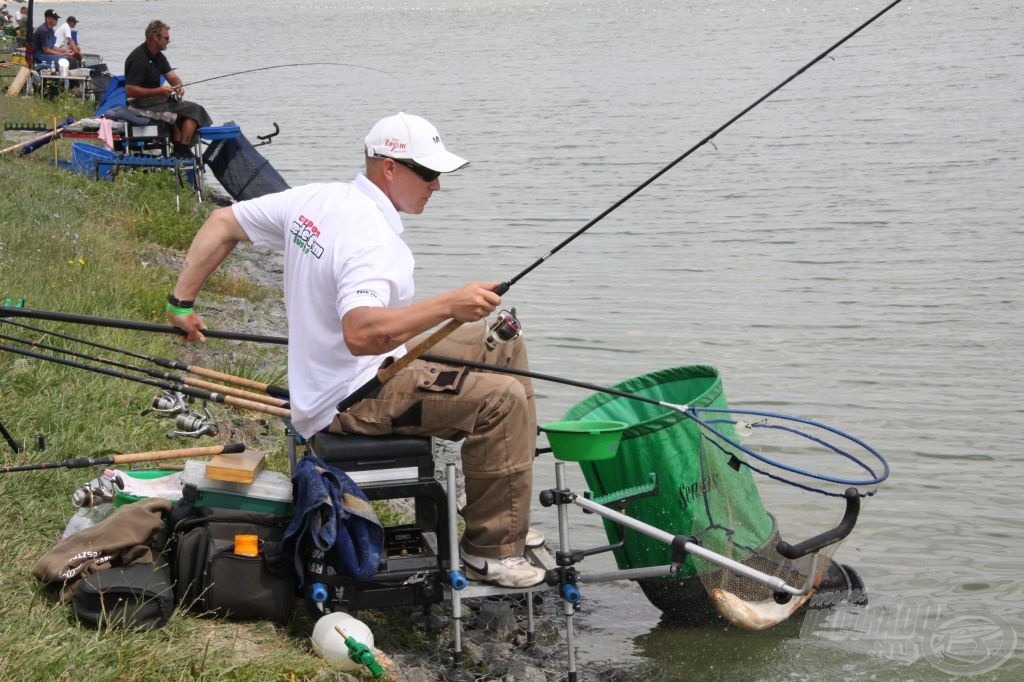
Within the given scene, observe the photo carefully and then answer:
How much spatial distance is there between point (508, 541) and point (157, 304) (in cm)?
408

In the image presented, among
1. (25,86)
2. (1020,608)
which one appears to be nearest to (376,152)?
(1020,608)

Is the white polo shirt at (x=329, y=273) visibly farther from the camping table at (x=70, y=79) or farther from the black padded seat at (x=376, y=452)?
the camping table at (x=70, y=79)

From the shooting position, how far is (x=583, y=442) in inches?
153

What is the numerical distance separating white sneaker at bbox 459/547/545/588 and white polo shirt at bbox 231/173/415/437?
624 mm

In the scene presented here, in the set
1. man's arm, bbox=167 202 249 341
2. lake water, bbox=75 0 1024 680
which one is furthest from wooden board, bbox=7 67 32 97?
man's arm, bbox=167 202 249 341

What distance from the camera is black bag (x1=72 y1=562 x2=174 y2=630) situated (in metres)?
3.58

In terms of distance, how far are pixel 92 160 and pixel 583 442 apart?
8.14 m

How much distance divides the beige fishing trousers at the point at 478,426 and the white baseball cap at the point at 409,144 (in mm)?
594

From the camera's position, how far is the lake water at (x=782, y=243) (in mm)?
5473

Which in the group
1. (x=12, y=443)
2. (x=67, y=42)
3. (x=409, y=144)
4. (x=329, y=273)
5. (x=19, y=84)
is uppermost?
(x=67, y=42)

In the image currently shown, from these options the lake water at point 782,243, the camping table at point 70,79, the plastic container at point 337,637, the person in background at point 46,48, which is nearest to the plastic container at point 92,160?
the lake water at point 782,243

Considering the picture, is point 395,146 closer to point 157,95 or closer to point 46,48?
point 157,95

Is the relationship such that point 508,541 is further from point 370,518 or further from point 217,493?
point 217,493

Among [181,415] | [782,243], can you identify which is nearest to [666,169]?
[181,415]
